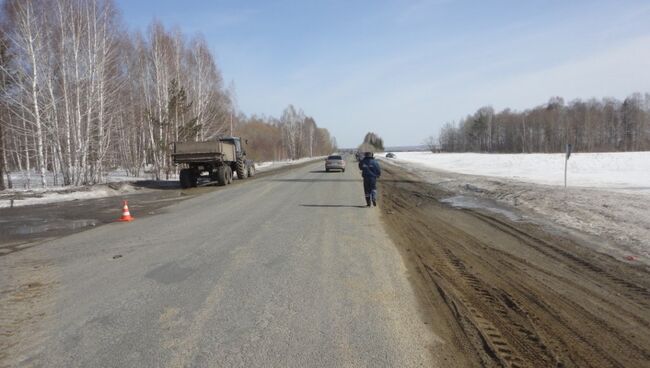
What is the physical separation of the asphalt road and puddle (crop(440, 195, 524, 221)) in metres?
4.79

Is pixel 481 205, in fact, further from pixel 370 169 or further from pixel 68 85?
pixel 68 85

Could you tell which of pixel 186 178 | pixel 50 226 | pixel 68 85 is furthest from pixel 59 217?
pixel 68 85

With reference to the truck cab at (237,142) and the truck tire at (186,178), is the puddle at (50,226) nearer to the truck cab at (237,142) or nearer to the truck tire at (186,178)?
Result: the truck tire at (186,178)

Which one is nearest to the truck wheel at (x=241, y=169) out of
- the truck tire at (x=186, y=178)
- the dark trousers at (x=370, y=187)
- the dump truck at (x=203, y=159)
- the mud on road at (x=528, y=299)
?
the dump truck at (x=203, y=159)

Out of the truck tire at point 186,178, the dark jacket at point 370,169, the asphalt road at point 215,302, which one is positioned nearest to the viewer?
the asphalt road at point 215,302

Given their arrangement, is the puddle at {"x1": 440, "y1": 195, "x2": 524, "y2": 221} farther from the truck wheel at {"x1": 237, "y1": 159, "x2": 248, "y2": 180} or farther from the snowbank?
the truck wheel at {"x1": 237, "y1": 159, "x2": 248, "y2": 180}

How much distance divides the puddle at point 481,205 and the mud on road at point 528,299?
242 centimetres

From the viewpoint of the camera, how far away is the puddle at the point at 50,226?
31.8ft

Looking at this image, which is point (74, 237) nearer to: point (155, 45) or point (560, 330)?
point (560, 330)

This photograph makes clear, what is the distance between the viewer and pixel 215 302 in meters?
4.52

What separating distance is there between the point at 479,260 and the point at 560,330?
2.63m

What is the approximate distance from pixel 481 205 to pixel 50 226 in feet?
42.0

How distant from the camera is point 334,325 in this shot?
3883mm

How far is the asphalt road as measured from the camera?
3.36 meters
